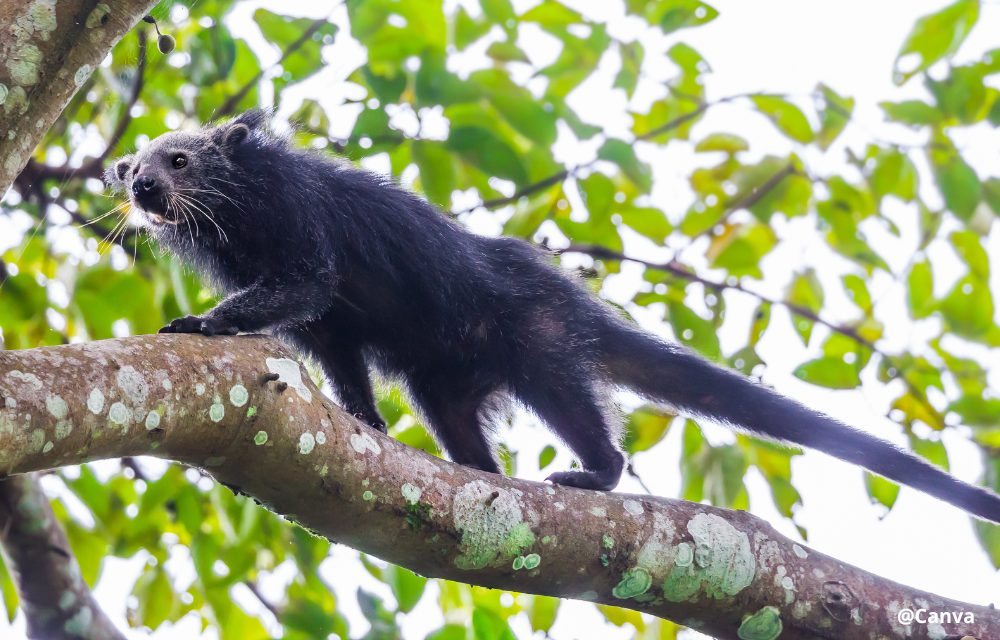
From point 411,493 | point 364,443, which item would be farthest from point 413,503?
point 364,443

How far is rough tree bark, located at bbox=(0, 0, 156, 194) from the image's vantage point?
234 cm

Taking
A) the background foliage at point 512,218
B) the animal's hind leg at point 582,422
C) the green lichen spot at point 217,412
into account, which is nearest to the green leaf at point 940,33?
the background foliage at point 512,218

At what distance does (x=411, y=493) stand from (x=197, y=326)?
3.00ft

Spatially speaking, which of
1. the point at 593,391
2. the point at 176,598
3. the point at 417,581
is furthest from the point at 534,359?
the point at 176,598

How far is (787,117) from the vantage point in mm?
5031

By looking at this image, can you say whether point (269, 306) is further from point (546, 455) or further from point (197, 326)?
point (546, 455)

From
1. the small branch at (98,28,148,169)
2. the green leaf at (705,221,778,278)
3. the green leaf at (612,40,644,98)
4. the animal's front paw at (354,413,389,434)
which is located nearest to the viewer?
the small branch at (98,28,148,169)

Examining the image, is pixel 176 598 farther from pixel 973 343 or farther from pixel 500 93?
pixel 973 343

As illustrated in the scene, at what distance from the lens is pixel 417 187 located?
17.0 feet

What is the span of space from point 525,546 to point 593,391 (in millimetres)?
1452

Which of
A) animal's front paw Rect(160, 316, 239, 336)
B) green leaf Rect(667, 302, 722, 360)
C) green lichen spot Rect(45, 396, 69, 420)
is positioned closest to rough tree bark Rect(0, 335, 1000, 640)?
green lichen spot Rect(45, 396, 69, 420)

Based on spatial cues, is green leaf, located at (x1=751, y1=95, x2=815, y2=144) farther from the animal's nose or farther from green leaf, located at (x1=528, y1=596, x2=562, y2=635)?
the animal's nose

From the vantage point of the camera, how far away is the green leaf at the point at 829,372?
4090mm

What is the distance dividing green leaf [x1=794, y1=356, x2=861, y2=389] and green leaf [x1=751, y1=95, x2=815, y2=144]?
4.85 ft
